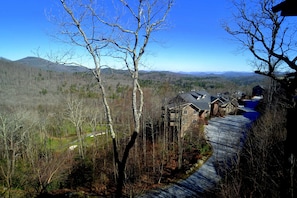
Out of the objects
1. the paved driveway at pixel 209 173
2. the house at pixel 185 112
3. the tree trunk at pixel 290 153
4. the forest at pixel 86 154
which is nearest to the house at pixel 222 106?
the house at pixel 185 112

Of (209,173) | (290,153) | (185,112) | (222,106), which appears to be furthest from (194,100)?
(290,153)

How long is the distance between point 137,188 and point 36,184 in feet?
27.8

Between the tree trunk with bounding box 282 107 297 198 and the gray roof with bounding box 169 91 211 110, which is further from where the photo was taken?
the gray roof with bounding box 169 91 211 110

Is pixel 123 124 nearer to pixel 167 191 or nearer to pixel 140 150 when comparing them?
pixel 140 150

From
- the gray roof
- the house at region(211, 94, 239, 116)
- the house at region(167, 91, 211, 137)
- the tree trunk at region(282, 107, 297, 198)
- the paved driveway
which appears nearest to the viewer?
the tree trunk at region(282, 107, 297, 198)

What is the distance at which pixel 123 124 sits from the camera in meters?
29.5

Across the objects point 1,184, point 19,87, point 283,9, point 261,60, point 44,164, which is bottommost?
point 1,184

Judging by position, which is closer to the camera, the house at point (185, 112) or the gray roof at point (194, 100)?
the house at point (185, 112)

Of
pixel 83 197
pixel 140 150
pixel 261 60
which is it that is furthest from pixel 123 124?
pixel 261 60

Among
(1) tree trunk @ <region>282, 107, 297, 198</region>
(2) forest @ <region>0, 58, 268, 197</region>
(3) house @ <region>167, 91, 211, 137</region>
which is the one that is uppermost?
(1) tree trunk @ <region>282, 107, 297, 198</region>

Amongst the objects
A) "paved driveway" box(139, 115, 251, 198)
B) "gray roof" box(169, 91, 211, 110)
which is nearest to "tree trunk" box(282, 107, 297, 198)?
"paved driveway" box(139, 115, 251, 198)

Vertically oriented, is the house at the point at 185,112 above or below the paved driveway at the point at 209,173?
above

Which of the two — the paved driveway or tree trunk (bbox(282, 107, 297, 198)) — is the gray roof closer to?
the paved driveway

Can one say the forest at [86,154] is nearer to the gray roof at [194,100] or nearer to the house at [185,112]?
the house at [185,112]
